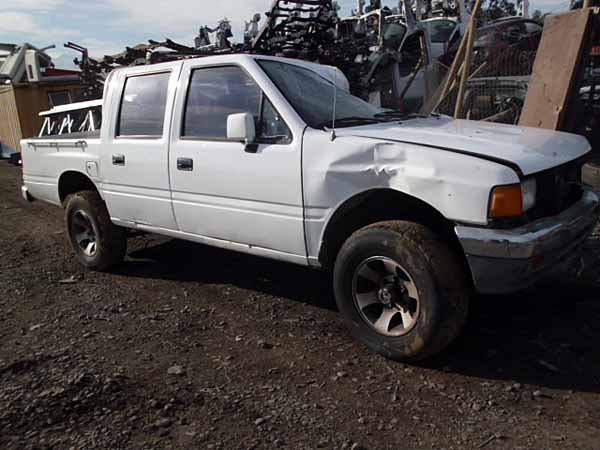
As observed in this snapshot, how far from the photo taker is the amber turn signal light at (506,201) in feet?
8.55

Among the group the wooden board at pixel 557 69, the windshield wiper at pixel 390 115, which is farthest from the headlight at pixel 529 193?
the wooden board at pixel 557 69

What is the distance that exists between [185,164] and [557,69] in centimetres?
433

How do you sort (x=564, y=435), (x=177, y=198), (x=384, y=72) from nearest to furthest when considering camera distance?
(x=564, y=435), (x=177, y=198), (x=384, y=72)

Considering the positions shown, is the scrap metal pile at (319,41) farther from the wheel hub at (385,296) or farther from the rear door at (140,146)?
the wheel hub at (385,296)

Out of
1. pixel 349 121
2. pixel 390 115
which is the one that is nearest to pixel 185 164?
pixel 349 121

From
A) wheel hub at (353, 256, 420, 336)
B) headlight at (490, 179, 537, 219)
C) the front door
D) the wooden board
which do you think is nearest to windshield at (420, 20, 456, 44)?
the wooden board

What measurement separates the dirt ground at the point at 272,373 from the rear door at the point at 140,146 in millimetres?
744

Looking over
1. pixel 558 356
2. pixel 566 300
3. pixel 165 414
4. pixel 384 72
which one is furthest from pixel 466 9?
pixel 165 414

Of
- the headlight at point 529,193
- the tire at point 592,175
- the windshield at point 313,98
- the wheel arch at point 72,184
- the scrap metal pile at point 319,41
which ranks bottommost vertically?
the tire at point 592,175

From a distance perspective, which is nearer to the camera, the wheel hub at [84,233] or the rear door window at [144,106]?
the rear door window at [144,106]

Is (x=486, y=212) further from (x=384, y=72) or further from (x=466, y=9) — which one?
(x=466, y=9)

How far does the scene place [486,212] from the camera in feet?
8.65

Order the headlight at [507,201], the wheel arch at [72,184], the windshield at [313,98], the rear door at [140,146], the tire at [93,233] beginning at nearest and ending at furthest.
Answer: the headlight at [507,201] < the windshield at [313,98] < the rear door at [140,146] < the tire at [93,233] < the wheel arch at [72,184]

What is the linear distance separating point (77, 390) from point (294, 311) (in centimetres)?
162
